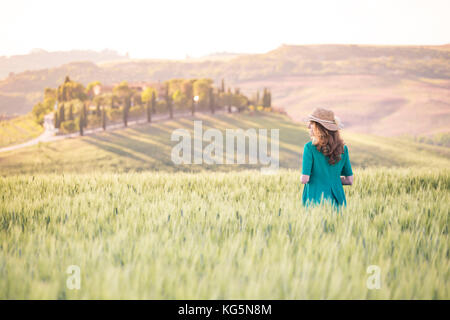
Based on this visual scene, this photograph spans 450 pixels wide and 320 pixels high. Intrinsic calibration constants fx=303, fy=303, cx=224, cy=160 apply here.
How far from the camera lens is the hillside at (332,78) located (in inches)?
1125

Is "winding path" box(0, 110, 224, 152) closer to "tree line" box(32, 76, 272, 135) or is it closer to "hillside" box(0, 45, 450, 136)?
"tree line" box(32, 76, 272, 135)

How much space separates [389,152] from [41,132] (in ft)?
112

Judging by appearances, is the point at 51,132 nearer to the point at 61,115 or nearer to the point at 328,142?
the point at 61,115

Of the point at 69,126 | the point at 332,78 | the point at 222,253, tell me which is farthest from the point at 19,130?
the point at 332,78

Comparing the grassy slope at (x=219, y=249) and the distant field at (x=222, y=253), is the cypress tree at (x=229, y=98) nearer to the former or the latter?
the grassy slope at (x=219, y=249)

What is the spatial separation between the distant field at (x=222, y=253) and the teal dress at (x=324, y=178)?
0.22 m

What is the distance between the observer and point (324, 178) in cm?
341

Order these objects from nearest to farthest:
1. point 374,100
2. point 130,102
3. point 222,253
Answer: point 222,253, point 130,102, point 374,100

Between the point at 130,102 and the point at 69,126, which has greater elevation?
the point at 130,102

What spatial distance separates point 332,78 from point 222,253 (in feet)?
179
